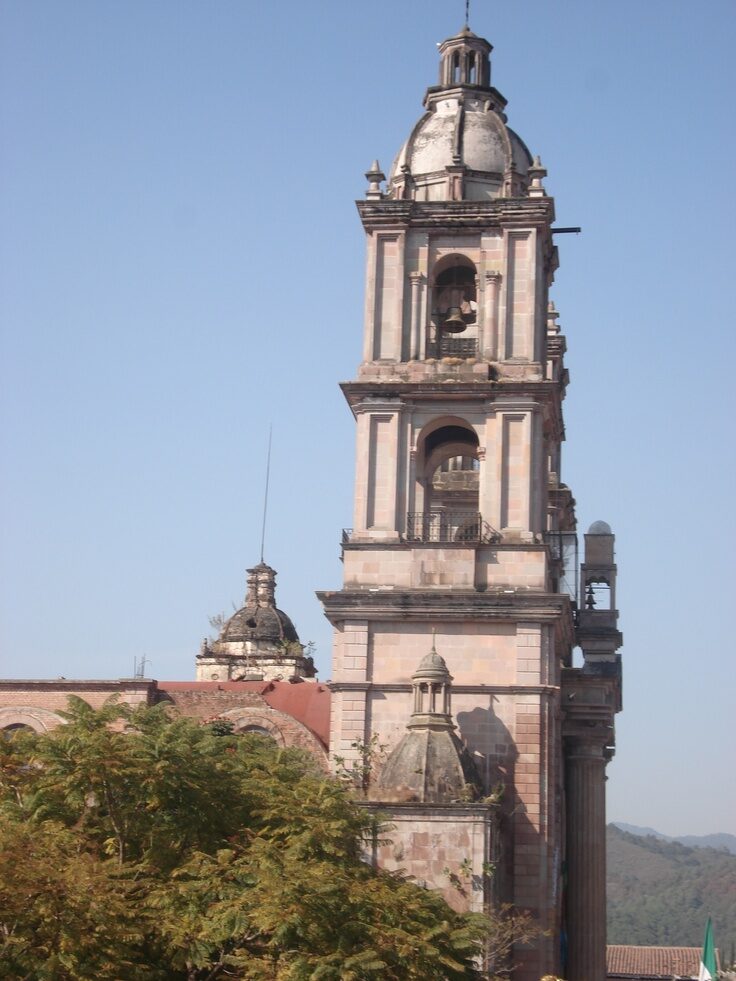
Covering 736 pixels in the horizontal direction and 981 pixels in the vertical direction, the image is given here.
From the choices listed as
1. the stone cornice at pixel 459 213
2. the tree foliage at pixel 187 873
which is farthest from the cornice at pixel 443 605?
the tree foliage at pixel 187 873

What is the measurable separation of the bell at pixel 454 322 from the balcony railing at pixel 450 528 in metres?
4.86

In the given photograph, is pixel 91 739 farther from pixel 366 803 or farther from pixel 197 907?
pixel 366 803

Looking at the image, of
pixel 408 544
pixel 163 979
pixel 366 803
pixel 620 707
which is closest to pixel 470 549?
pixel 408 544

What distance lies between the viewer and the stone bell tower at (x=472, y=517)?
44.7 m

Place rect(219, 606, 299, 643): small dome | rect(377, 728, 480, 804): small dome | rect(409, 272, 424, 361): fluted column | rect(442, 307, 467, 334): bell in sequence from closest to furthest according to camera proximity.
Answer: rect(377, 728, 480, 804): small dome, rect(409, 272, 424, 361): fluted column, rect(442, 307, 467, 334): bell, rect(219, 606, 299, 643): small dome

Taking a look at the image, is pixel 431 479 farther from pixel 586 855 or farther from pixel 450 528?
pixel 586 855

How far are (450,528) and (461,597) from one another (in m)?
2.32

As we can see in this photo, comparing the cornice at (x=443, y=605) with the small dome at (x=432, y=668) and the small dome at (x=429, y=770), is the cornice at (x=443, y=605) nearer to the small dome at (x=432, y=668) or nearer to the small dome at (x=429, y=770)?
the small dome at (x=432, y=668)

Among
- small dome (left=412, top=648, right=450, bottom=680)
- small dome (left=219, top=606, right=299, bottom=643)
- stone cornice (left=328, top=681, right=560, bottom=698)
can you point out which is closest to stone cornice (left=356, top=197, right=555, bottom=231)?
small dome (left=412, top=648, right=450, bottom=680)

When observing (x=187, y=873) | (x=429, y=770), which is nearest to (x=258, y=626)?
(x=429, y=770)

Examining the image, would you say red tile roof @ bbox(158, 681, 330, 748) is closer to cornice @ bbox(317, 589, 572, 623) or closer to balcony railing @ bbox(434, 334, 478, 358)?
cornice @ bbox(317, 589, 572, 623)

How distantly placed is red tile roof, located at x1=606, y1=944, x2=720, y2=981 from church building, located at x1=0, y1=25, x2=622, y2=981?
123ft

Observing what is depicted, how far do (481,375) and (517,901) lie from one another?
1290 cm

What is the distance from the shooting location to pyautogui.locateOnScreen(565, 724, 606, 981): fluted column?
5009 centimetres
